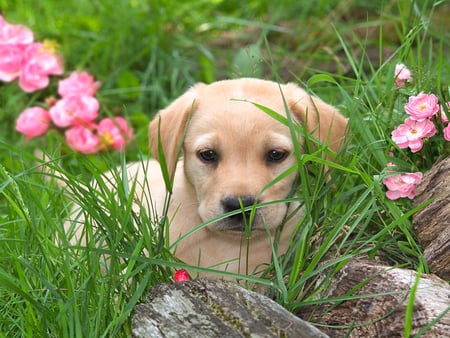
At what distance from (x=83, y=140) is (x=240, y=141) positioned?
6.84ft

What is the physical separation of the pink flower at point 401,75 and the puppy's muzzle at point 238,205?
101cm

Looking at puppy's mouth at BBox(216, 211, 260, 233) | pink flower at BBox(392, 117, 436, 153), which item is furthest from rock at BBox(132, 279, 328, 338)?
pink flower at BBox(392, 117, 436, 153)

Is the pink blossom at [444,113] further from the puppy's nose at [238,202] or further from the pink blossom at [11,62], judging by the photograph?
the pink blossom at [11,62]

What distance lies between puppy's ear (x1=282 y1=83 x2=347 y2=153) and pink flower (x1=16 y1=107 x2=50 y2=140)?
7.96 feet

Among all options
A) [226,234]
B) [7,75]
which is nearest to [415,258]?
[226,234]

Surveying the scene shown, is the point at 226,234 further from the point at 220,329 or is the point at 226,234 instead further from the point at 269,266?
the point at 220,329

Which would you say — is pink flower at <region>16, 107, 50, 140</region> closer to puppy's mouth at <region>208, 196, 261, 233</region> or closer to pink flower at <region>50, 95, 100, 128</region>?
pink flower at <region>50, 95, 100, 128</region>

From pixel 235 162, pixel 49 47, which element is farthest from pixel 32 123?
pixel 235 162

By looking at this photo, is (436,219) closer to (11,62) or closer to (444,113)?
(444,113)

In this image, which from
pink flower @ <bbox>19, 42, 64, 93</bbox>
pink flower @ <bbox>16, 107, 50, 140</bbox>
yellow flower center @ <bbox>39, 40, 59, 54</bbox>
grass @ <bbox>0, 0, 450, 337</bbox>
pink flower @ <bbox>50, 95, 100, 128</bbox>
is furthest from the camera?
yellow flower center @ <bbox>39, 40, 59, 54</bbox>

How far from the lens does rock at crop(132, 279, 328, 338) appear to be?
2955 millimetres

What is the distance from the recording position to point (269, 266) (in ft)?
12.0

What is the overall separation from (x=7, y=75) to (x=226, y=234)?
2.81m

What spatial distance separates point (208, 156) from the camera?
13.5 feet
